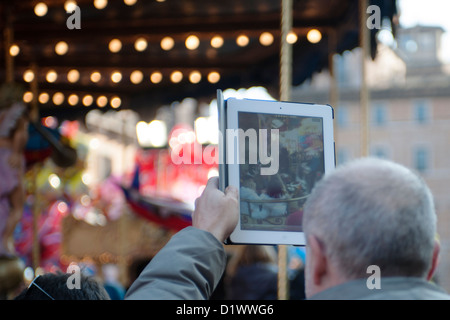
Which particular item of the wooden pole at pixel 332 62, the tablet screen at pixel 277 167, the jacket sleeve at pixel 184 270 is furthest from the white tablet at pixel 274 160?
the wooden pole at pixel 332 62

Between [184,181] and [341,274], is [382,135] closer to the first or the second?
[184,181]

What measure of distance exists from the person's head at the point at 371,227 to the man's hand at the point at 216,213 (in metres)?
0.31

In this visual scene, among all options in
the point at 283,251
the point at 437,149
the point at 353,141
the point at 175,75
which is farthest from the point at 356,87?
the point at 283,251

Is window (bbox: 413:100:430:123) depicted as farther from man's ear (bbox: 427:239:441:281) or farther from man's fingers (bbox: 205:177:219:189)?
man's ear (bbox: 427:239:441:281)

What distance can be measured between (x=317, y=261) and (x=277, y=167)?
22.1 inches

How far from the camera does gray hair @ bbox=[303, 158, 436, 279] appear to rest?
48.0 inches

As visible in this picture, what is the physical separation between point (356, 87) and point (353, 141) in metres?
3.90

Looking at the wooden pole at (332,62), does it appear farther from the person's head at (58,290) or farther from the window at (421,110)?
the window at (421,110)

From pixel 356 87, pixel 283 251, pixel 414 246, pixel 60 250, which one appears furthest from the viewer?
pixel 356 87

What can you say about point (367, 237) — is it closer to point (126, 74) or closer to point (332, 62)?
point (332, 62)

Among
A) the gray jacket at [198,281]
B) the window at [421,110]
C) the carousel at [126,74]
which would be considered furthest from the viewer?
the window at [421,110]

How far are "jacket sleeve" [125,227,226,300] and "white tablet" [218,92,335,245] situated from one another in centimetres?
24

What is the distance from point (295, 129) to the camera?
1881mm

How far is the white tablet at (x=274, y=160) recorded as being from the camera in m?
1.75
